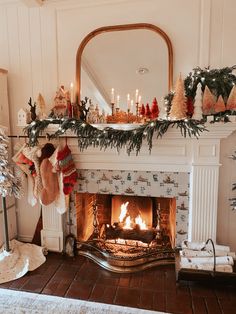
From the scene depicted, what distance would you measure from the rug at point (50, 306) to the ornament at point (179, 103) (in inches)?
63.3

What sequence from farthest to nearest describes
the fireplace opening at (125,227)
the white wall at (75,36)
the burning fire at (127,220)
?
the burning fire at (127,220), the fireplace opening at (125,227), the white wall at (75,36)

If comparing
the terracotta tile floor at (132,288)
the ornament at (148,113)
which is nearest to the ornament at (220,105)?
the ornament at (148,113)

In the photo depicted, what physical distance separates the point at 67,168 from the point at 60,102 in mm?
690

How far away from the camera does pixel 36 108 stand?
2699 millimetres

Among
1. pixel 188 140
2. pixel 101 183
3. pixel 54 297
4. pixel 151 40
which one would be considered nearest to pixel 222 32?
pixel 151 40

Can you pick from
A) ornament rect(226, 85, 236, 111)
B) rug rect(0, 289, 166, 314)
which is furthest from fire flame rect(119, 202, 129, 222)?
ornament rect(226, 85, 236, 111)

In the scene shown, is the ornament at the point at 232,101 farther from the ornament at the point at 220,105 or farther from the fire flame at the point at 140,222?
the fire flame at the point at 140,222

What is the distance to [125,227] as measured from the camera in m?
2.93

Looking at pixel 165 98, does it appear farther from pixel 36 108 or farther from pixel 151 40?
pixel 36 108

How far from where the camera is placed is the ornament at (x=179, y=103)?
2148 millimetres

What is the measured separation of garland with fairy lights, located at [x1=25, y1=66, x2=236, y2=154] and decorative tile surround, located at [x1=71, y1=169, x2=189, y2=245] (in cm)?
33

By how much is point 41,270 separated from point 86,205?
86 centimetres

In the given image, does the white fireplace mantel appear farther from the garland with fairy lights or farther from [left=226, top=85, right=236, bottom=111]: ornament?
[left=226, top=85, right=236, bottom=111]: ornament

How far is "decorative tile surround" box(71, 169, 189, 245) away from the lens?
8.27 ft
